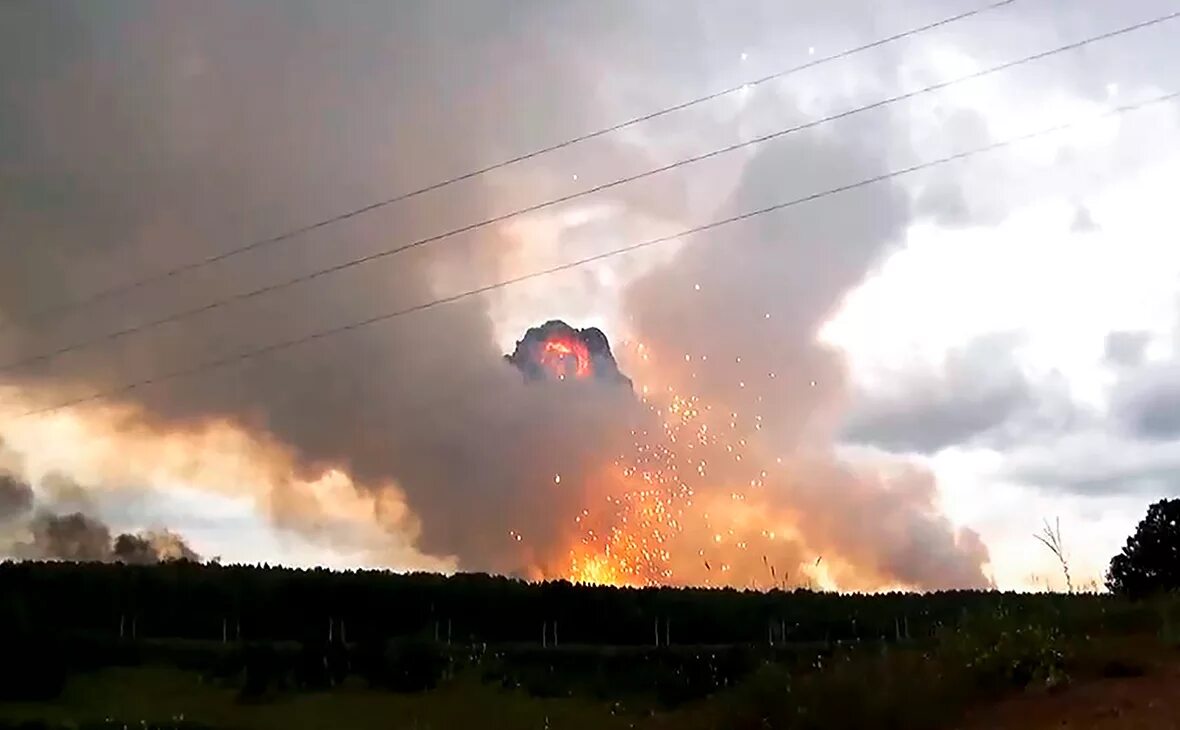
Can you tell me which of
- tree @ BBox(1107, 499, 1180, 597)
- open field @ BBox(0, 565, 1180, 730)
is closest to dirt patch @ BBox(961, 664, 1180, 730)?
open field @ BBox(0, 565, 1180, 730)

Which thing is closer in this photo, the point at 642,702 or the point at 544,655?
the point at 642,702

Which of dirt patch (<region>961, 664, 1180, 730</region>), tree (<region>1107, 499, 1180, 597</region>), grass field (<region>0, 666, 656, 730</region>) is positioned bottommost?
grass field (<region>0, 666, 656, 730</region>)

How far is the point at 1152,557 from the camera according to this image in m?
22.5

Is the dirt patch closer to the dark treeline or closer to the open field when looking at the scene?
the open field

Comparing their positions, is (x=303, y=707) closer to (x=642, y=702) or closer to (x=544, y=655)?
(x=642, y=702)

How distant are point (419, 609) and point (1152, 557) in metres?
53.2

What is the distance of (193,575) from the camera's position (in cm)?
7125

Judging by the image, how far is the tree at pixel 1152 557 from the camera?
2203cm

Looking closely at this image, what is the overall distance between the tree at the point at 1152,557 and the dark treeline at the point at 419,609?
44.7m

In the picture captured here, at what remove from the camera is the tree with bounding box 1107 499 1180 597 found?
22.0m

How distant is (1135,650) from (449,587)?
192ft

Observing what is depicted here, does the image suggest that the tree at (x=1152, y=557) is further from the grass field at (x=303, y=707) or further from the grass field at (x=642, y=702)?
the grass field at (x=303, y=707)

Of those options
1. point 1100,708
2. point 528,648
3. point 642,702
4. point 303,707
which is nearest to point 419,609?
point 528,648

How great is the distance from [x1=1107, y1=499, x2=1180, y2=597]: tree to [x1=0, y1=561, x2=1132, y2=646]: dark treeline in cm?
4469
